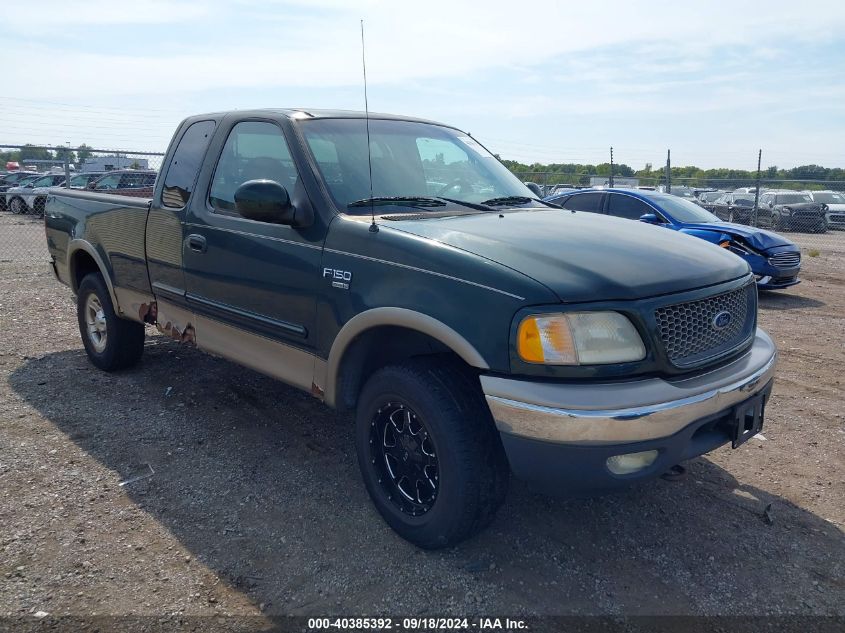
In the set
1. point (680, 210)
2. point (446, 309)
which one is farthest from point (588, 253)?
point (680, 210)

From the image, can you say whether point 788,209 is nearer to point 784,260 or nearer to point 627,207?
point 784,260

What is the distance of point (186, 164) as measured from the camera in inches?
178

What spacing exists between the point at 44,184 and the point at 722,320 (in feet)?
79.0

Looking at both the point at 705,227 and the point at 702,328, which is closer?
the point at 702,328

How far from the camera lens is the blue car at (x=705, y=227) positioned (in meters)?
9.63

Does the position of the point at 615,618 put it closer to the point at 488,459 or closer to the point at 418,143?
the point at 488,459

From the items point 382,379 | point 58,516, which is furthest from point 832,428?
point 58,516

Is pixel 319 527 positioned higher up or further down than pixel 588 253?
further down

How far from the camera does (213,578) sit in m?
2.99

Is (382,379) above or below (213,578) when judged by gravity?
above

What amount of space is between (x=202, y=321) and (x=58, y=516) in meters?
1.35

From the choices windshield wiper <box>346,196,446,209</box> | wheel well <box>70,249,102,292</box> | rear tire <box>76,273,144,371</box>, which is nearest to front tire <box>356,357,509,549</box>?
windshield wiper <box>346,196,446,209</box>

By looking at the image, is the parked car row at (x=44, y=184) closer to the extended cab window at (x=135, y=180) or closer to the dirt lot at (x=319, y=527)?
the extended cab window at (x=135, y=180)

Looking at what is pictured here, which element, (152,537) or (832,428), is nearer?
(152,537)
